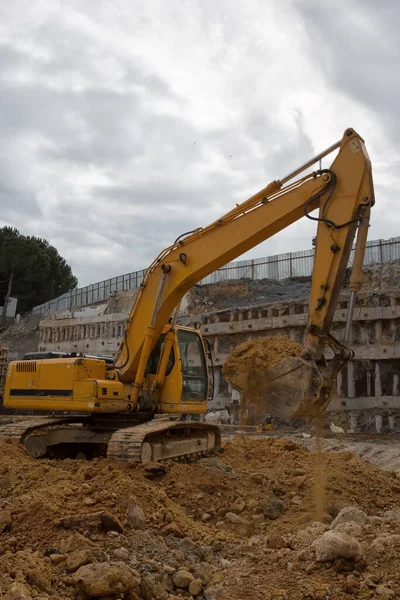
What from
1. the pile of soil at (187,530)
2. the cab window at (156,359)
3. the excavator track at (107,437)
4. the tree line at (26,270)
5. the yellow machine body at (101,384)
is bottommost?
the pile of soil at (187,530)

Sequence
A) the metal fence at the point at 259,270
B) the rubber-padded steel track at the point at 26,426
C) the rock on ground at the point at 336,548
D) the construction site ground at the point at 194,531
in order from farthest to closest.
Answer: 1. the metal fence at the point at 259,270
2. the rubber-padded steel track at the point at 26,426
3. the rock on ground at the point at 336,548
4. the construction site ground at the point at 194,531

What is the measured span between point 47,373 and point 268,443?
411cm

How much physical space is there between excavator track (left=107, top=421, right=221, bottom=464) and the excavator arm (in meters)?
0.69

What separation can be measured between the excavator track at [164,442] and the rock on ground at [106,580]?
3.34 metres

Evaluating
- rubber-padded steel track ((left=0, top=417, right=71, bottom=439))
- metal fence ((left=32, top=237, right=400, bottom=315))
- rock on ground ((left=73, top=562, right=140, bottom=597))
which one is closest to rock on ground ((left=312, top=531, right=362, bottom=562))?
rock on ground ((left=73, top=562, right=140, bottom=597))

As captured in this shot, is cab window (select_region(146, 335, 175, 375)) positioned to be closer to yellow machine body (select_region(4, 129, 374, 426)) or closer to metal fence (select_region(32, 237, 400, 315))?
yellow machine body (select_region(4, 129, 374, 426))

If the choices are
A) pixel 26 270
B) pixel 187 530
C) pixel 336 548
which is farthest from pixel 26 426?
pixel 26 270

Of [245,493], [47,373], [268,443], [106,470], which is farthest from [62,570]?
[268,443]

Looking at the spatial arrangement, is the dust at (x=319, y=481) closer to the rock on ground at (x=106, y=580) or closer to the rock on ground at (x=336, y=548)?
the rock on ground at (x=336, y=548)

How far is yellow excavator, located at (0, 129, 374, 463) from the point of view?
6.63 meters

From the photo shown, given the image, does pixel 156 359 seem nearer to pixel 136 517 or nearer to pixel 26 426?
pixel 26 426

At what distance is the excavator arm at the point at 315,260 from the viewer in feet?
21.3

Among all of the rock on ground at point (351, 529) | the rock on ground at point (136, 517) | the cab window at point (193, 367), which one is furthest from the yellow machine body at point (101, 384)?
the rock on ground at point (351, 529)

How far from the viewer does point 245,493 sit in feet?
23.3
